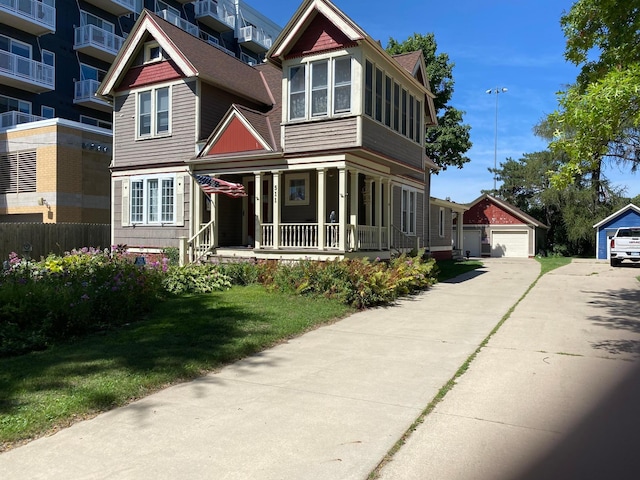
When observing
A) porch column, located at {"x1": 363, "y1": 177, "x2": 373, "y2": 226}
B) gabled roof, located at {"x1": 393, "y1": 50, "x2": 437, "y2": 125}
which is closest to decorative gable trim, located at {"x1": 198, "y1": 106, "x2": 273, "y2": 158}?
porch column, located at {"x1": 363, "y1": 177, "x2": 373, "y2": 226}

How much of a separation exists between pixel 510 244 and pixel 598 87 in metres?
33.9

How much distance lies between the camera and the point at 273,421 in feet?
14.5

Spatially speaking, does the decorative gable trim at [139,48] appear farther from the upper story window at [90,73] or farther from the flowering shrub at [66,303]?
the upper story window at [90,73]

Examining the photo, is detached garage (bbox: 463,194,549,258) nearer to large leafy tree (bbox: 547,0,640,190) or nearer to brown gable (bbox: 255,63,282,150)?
brown gable (bbox: 255,63,282,150)

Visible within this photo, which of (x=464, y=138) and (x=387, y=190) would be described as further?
(x=464, y=138)

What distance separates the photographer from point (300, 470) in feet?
11.5

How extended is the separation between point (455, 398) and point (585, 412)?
1.21 meters

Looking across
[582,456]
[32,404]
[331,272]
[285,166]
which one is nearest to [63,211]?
[285,166]

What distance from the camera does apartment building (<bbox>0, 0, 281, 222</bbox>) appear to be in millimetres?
23062

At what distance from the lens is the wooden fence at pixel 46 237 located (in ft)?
58.2

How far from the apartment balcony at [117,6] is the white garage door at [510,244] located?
30943mm

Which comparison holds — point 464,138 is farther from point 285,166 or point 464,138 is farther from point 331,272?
point 331,272

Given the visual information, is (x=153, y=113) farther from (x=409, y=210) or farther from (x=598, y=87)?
(x=598, y=87)

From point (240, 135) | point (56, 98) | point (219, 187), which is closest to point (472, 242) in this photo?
point (240, 135)
